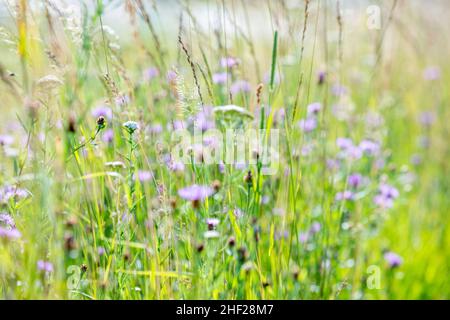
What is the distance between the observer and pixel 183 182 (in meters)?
1.30

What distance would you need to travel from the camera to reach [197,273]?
1.09 metres

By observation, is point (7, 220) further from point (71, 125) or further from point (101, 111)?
point (101, 111)

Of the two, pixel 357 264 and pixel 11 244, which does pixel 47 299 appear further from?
pixel 357 264

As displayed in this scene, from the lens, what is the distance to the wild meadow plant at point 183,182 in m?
0.99

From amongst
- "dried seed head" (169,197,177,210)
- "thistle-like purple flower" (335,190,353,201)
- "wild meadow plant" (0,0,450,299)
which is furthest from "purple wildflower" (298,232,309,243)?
"dried seed head" (169,197,177,210)

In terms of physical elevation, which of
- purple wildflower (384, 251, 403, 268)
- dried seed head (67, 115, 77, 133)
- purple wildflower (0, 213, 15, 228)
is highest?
dried seed head (67, 115, 77, 133)

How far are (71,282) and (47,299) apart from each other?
0.12 metres

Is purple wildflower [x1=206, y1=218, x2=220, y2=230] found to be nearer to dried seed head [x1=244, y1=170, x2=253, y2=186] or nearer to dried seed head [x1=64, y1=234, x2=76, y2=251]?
dried seed head [x1=244, y1=170, x2=253, y2=186]

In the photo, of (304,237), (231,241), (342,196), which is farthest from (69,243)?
(342,196)

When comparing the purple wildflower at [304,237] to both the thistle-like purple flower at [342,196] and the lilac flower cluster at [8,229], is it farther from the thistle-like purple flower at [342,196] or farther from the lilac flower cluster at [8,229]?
the lilac flower cluster at [8,229]

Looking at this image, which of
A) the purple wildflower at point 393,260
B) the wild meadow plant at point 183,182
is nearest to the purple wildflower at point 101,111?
the wild meadow plant at point 183,182

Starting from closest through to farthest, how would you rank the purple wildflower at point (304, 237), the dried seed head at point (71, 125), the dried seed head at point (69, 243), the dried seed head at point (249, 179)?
the dried seed head at point (71, 125) < the dried seed head at point (249, 179) < the dried seed head at point (69, 243) < the purple wildflower at point (304, 237)

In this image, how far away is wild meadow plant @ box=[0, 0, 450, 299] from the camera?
3.25 ft
